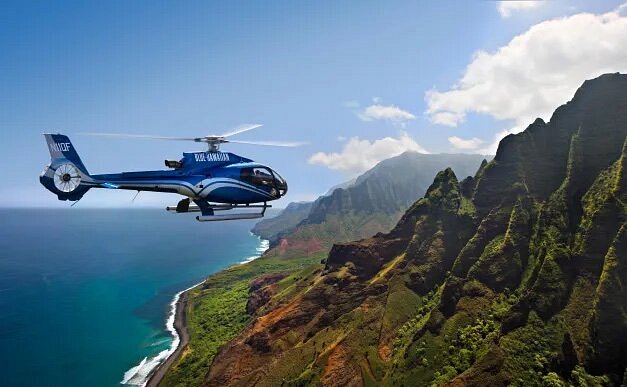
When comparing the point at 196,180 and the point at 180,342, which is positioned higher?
the point at 196,180

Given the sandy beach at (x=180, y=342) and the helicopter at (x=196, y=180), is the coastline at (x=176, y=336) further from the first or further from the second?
the helicopter at (x=196, y=180)

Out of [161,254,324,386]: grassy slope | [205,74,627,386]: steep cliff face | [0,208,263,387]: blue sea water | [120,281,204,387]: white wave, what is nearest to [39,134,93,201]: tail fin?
[205,74,627,386]: steep cliff face

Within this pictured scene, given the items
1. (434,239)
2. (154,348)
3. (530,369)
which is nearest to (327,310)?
(434,239)

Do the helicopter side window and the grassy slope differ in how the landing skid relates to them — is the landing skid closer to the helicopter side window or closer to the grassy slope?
the helicopter side window

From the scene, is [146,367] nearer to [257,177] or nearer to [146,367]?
[146,367]

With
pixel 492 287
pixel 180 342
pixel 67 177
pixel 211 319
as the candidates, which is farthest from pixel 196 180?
pixel 211 319

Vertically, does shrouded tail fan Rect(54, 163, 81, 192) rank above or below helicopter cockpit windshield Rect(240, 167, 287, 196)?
above

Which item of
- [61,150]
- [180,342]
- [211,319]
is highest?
[61,150]
